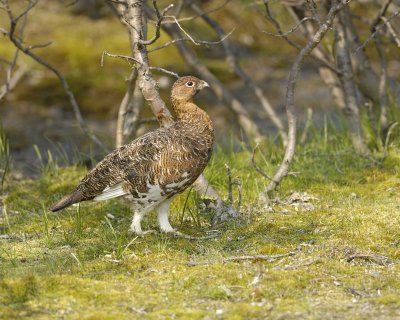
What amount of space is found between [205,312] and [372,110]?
15.3 feet

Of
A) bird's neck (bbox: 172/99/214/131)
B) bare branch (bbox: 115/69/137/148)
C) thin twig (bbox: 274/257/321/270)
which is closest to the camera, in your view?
thin twig (bbox: 274/257/321/270)

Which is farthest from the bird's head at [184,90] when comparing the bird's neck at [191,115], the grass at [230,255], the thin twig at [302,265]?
the thin twig at [302,265]

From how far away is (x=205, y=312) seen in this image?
15.8 ft

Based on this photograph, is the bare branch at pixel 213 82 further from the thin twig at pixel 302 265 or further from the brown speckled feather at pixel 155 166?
the thin twig at pixel 302 265

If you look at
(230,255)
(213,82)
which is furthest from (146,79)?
(213,82)

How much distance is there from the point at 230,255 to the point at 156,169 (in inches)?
37.4

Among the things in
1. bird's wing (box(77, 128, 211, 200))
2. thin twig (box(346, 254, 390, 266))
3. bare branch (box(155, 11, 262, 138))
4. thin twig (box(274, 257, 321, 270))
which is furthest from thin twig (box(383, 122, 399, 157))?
thin twig (box(274, 257, 321, 270))

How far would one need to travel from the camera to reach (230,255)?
5.86 metres

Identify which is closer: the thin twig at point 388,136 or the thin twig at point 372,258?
the thin twig at point 372,258

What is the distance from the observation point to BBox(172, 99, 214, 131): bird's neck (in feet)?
21.9

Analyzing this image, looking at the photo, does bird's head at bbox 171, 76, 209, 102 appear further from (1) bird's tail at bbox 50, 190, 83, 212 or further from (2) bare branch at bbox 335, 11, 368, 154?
(2) bare branch at bbox 335, 11, 368, 154

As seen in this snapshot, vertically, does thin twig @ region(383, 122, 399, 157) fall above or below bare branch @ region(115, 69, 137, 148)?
below

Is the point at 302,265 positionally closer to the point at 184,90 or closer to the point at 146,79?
the point at 184,90

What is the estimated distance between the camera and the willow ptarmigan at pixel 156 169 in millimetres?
6359
